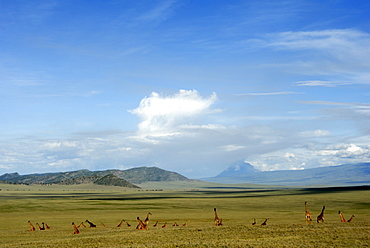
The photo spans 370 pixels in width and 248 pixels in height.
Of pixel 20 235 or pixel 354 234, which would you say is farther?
pixel 20 235

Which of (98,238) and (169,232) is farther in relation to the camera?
(169,232)

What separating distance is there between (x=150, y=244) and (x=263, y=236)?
8199 mm

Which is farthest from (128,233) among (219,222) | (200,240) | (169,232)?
(219,222)

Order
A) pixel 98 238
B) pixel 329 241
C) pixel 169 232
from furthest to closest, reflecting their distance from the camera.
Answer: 1. pixel 169 232
2. pixel 98 238
3. pixel 329 241

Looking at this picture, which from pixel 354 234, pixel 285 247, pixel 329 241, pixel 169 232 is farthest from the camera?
pixel 169 232

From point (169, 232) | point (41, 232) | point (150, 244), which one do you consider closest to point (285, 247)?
point (150, 244)

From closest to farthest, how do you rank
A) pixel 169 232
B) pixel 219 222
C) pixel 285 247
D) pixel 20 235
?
1. pixel 285 247
2. pixel 169 232
3. pixel 20 235
4. pixel 219 222

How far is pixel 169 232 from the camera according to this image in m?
36.8

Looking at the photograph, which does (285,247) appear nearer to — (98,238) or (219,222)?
(98,238)

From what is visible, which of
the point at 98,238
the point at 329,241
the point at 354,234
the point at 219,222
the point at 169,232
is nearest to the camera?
the point at 329,241

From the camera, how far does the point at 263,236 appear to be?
32250 millimetres

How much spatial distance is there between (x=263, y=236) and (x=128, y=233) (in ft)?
37.3

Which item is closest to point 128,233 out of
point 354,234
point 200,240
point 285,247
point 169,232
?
point 169,232

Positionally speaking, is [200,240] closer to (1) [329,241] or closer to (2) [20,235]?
(1) [329,241]
